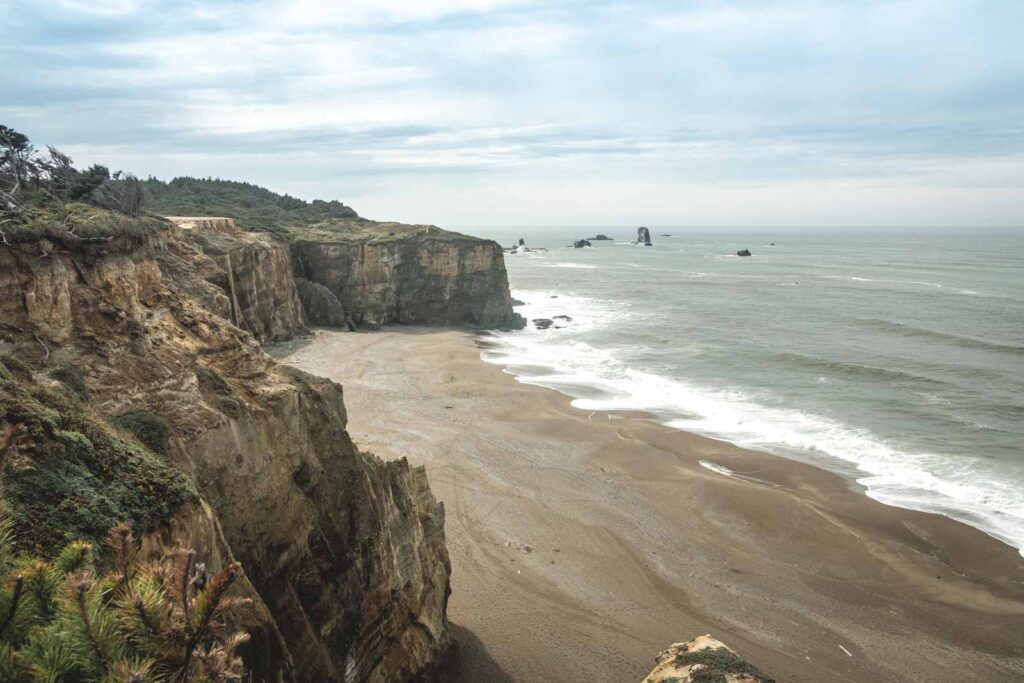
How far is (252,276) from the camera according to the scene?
38.3 metres

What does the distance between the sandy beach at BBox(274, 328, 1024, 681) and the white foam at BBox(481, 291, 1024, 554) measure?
1235 millimetres

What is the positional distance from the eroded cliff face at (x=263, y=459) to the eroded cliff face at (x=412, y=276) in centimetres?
3911

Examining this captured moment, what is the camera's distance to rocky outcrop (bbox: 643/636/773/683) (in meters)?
8.13

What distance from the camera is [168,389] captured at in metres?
9.30

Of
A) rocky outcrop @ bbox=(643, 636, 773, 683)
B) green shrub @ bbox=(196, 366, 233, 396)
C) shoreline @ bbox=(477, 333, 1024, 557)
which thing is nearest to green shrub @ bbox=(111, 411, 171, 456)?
green shrub @ bbox=(196, 366, 233, 396)

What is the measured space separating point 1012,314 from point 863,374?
27034 mm

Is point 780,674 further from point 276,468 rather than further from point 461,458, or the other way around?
point 461,458

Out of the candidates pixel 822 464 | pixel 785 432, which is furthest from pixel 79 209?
pixel 785 432

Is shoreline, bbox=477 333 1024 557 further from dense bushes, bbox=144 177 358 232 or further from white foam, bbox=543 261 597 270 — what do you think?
white foam, bbox=543 261 597 270

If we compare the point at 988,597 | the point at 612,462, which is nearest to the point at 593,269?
the point at 612,462

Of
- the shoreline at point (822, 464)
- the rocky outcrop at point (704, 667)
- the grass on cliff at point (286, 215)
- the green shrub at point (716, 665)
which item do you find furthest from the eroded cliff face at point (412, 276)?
the green shrub at point (716, 665)

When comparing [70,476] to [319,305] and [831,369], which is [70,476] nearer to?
[831,369]

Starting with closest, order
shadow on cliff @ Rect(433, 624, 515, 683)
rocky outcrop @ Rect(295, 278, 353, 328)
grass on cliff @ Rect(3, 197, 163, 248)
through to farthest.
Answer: grass on cliff @ Rect(3, 197, 163, 248) < shadow on cliff @ Rect(433, 624, 515, 683) < rocky outcrop @ Rect(295, 278, 353, 328)

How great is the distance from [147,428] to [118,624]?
16.7ft
